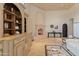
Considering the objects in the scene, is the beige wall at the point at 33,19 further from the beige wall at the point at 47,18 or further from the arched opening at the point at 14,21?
the arched opening at the point at 14,21

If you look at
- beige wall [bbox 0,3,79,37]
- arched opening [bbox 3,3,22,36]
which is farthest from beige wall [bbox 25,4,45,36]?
arched opening [bbox 3,3,22,36]

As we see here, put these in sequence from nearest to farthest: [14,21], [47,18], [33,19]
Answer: [14,21] < [33,19] < [47,18]

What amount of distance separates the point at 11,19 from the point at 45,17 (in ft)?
4.62

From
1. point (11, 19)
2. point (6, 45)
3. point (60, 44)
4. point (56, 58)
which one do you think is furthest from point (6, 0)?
point (60, 44)

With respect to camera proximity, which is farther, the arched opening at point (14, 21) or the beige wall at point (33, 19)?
the beige wall at point (33, 19)

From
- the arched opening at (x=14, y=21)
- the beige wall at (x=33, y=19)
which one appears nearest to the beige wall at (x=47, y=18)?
the beige wall at (x=33, y=19)

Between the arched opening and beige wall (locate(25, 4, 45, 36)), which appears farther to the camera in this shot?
beige wall (locate(25, 4, 45, 36))

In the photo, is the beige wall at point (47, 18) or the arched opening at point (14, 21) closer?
the arched opening at point (14, 21)

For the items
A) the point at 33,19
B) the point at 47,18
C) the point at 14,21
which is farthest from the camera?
the point at 47,18

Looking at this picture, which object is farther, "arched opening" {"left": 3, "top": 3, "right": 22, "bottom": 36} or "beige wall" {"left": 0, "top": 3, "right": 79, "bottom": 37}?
"beige wall" {"left": 0, "top": 3, "right": 79, "bottom": 37}

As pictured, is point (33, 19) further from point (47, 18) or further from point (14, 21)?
point (47, 18)

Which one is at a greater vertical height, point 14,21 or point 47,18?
point 47,18

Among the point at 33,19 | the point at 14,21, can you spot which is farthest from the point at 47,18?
the point at 14,21

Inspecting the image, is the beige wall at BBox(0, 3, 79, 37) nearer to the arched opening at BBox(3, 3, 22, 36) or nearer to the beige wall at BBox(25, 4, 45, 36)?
the beige wall at BBox(25, 4, 45, 36)
